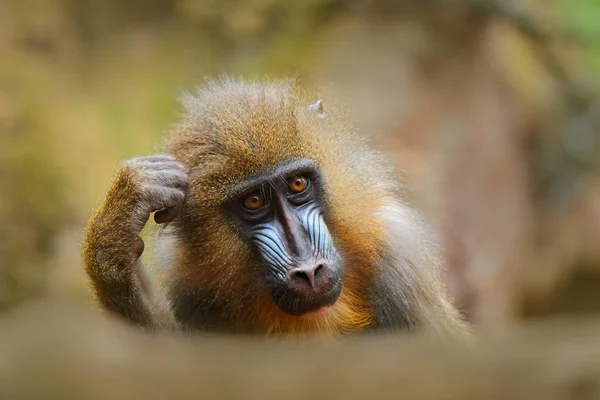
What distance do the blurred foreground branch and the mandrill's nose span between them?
0.62 m

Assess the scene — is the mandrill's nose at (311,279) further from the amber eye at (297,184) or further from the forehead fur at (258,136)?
the forehead fur at (258,136)

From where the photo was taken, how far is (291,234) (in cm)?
400

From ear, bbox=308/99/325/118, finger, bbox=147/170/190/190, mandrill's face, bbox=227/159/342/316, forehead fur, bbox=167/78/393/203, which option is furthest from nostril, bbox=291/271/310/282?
ear, bbox=308/99/325/118

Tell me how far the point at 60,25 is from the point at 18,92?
1.12m

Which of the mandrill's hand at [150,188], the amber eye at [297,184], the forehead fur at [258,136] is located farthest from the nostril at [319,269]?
the mandrill's hand at [150,188]

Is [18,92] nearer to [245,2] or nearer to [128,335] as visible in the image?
[245,2]

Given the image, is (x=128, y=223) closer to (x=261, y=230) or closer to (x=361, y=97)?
(x=261, y=230)

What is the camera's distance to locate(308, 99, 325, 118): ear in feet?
14.7

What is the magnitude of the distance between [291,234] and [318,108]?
0.84 m

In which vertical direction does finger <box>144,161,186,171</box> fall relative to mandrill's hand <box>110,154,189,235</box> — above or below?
above

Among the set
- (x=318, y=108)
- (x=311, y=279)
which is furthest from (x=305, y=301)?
(x=318, y=108)

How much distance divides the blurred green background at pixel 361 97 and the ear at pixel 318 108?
11.6 feet

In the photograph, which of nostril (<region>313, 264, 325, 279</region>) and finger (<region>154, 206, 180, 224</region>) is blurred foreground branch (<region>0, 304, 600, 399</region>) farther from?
finger (<region>154, 206, 180, 224</region>)

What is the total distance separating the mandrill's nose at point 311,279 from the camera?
3871mm
